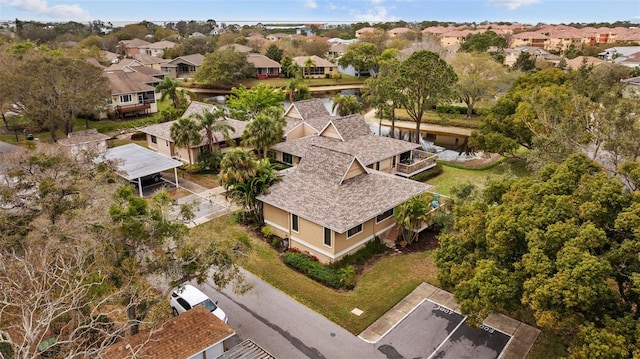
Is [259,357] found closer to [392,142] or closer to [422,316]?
[422,316]

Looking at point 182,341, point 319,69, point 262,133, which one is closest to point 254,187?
point 262,133

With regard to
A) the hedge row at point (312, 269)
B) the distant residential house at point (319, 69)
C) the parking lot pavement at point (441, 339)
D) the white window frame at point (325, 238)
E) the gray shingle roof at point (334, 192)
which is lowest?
the parking lot pavement at point (441, 339)

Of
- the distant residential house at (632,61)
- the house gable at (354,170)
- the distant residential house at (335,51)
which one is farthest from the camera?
the distant residential house at (335,51)

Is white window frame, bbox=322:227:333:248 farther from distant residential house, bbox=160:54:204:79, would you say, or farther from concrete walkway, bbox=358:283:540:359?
distant residential house, bbox=160:54:204:79

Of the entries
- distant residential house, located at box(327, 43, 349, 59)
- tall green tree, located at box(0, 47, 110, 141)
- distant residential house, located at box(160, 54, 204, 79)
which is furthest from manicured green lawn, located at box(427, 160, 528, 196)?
distant residential house, located at box(327, 43, 349, 59)

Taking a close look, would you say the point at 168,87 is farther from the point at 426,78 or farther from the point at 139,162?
the point at 426,78

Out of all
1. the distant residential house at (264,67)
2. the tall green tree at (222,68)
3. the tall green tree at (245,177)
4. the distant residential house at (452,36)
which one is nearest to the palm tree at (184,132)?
the tall green tree at (245,177)

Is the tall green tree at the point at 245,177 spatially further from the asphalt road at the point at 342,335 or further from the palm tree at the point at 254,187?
the asphalt road at the point at 342,335
